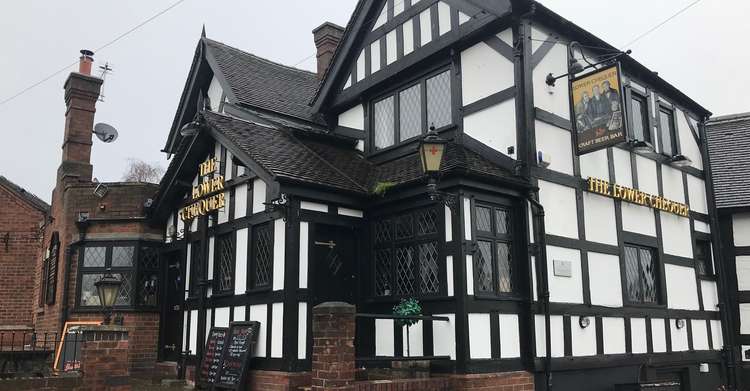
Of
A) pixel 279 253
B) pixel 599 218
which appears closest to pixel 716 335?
pixel 599 218

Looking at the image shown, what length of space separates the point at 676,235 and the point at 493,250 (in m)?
5.78

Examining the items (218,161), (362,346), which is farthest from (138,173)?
(362,346)

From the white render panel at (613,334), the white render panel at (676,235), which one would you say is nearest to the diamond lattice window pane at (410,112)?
the white render panel at (613,334)

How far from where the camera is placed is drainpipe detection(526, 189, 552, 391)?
10344 mm

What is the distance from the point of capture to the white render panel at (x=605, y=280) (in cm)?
1157

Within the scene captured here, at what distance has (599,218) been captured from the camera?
39.3 ft

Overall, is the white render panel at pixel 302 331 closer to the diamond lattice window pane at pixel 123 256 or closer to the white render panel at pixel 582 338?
the white render panel at pixel 582 338

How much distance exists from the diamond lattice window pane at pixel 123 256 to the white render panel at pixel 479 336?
30.0 feet

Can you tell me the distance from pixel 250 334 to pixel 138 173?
126 ft

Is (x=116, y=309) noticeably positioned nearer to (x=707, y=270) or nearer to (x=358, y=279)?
(x=358, y=279)

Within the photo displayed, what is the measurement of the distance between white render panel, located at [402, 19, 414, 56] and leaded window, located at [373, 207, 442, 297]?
363cm

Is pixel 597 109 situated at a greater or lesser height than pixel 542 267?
greater

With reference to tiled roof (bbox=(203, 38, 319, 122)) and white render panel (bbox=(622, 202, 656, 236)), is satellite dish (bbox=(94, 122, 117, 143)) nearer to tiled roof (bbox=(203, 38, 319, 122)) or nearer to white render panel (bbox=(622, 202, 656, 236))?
A: tiled roof (bbox=(203, 38, 319, 122))

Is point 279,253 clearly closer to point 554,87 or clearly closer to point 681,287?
point 554,87
